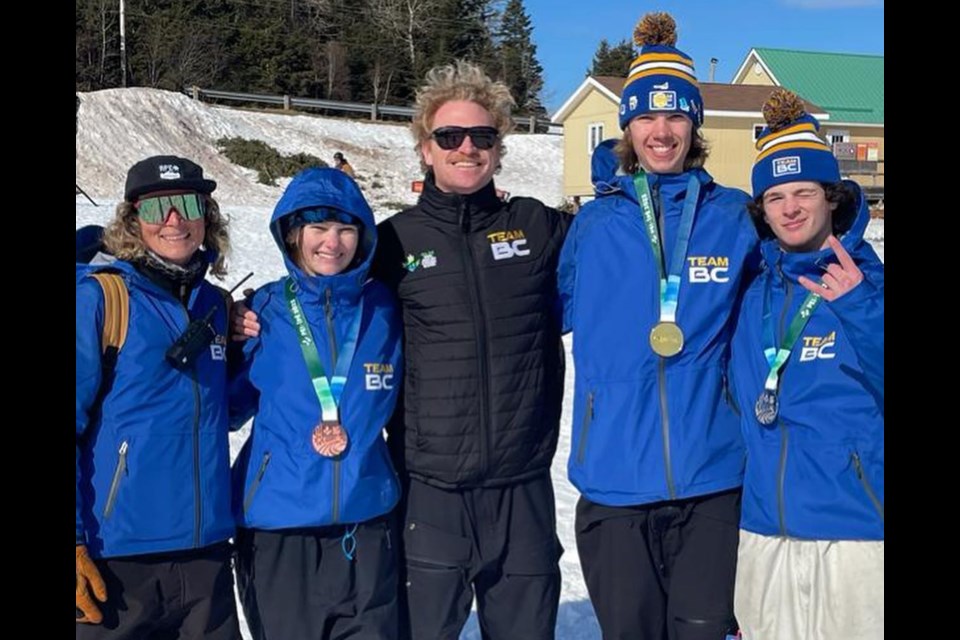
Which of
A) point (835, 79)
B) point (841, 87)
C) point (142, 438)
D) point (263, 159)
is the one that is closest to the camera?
point (142, 438)

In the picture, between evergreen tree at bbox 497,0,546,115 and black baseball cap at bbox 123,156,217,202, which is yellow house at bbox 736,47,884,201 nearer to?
evergreen tree at bbox 497,0,546,115

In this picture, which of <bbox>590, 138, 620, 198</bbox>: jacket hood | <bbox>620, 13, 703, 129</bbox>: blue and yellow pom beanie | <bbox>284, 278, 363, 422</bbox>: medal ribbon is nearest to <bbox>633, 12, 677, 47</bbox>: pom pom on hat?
<bbox>620, 13, 703, 129</bbox>: blue and yellow pom beanie

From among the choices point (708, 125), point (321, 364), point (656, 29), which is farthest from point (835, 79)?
point (321, 364)

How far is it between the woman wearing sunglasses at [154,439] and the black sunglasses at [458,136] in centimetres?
97

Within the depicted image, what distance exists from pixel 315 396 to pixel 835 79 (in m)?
43.0

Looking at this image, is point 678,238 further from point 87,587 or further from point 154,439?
point 87,587

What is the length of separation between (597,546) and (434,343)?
39.8 inches

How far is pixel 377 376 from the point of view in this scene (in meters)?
3.58

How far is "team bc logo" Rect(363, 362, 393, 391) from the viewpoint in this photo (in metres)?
3.54

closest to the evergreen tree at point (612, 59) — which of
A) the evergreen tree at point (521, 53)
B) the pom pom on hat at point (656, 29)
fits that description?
the evergreen tree at point (521, 53)

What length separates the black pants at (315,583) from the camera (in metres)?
3.43

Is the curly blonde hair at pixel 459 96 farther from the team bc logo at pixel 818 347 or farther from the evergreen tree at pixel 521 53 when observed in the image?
the evergreen tree at pixel 521 53

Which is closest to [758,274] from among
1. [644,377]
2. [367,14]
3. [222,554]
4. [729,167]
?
[644,377]

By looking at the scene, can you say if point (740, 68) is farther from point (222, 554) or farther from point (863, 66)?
point (222, 554)
